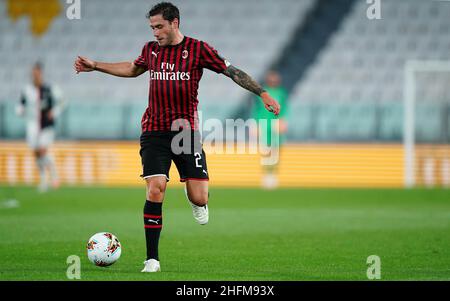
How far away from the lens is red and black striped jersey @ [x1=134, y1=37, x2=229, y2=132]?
8.12 m

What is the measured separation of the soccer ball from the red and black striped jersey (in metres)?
1.05

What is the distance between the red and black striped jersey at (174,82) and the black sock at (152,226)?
0.71 metres

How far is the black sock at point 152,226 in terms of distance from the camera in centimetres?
780

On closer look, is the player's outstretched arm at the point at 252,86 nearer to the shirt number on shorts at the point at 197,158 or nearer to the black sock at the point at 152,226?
the shirt number on shorts at the point at 197,158

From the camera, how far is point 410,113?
2231 cm

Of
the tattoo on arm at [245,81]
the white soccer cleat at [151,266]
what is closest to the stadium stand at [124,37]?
the tattoo on arm at [245,81]

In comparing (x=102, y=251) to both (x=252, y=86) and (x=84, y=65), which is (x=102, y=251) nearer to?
(x=84, y=65)

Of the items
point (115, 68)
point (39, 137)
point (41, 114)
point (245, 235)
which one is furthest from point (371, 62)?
point (115, 68)

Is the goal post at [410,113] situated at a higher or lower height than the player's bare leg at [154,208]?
higher

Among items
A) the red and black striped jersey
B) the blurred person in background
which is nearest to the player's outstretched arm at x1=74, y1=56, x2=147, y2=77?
the red and black striped jersey

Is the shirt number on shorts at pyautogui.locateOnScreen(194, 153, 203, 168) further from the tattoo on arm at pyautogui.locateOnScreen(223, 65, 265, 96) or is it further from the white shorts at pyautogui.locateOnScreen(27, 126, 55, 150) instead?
the white shorts at pyautogui.locateOnScreen(27, 126, 55, 150)

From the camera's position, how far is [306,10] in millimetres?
25719

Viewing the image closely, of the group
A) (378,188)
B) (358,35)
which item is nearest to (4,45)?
(358,35)

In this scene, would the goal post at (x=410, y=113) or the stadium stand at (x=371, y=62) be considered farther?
the stadium stand at (x=371, y=62)
